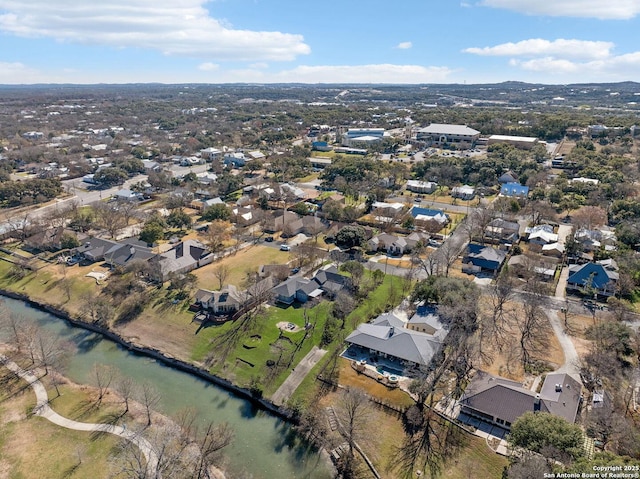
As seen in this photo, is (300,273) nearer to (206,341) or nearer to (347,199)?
(206,341)

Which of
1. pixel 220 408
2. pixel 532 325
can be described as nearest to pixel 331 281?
pixel 220 408

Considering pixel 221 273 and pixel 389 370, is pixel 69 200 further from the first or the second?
pixel 389 370

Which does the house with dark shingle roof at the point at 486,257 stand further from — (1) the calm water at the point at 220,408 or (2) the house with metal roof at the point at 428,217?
(1) the calm water at the point at 220,408

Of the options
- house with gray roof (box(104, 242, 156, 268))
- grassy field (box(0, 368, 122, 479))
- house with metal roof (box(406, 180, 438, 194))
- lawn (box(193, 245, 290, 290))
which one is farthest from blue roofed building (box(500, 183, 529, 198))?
grassy field (box(0, 368, 122, 479))

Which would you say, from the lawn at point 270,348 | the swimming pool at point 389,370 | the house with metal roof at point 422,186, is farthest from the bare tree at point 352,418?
the house with metal roof at point 422,186

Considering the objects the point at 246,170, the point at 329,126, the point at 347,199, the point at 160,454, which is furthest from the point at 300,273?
the point at 329,126

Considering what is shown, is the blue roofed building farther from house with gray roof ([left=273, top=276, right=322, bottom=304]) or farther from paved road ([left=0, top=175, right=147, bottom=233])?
paved road ([left=0, top=175, right=147, bottom=233])
